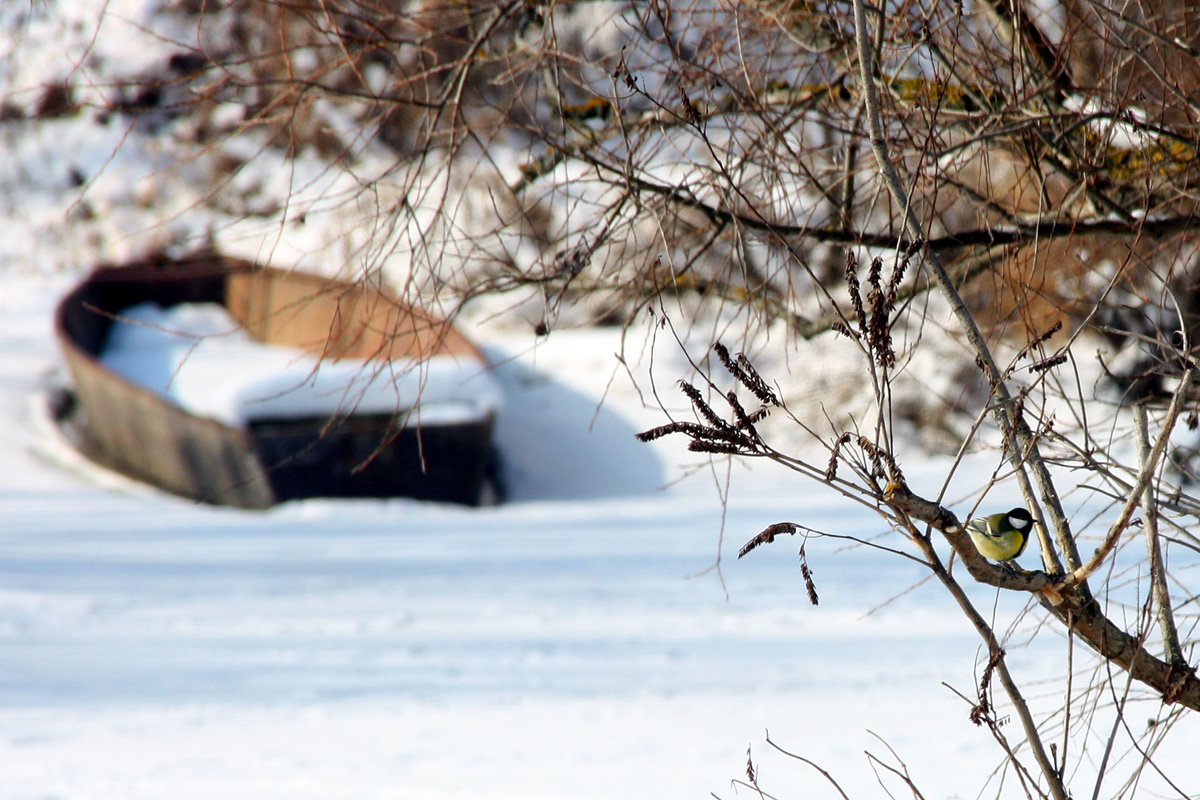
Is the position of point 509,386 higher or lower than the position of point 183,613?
higher

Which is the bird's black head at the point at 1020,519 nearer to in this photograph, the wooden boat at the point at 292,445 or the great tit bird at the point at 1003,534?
the great tit bird at the point at 1003,534

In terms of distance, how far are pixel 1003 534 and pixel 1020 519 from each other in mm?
43

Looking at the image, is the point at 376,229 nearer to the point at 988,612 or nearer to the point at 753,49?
the point at 753,49

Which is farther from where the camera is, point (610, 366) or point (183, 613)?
point (610, 366)

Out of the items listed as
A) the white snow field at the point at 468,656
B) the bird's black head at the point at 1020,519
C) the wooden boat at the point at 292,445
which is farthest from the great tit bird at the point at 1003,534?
the wooden boat at the point at 292,445

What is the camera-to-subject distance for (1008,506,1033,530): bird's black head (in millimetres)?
1814

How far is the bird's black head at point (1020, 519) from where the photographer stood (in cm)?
181

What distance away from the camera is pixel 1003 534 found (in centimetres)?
181

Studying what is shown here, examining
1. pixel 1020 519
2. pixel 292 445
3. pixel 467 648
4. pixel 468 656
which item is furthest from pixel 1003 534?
pixel 292 445

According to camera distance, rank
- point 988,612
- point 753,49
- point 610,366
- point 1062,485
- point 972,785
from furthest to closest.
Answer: point 610,366
point 1062,485
point 988,612
point 753,49
point 972,785

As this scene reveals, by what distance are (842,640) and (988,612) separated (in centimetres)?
73

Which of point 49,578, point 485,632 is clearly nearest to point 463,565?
point 485,632

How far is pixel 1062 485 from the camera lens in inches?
344

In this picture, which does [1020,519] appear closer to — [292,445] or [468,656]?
[468,656]
